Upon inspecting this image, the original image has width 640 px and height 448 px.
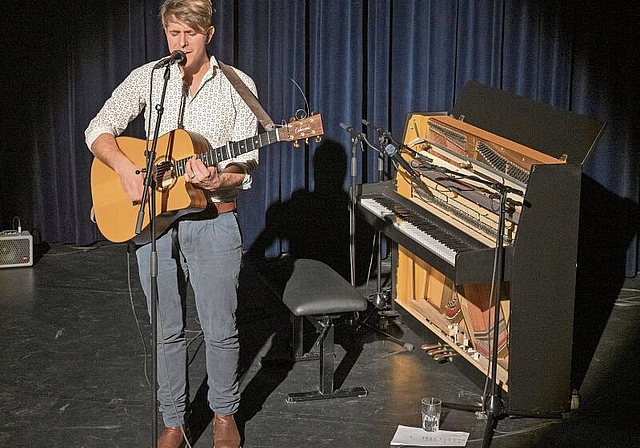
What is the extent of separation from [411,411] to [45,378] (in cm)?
170

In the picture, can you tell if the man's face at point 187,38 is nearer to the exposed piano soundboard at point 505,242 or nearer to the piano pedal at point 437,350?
the exposed piano soundboard at point 505,242

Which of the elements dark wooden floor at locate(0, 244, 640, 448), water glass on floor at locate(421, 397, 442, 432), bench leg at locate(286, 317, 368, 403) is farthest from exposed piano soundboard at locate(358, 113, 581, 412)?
bench leg at locate(286, 317, 368, 403)

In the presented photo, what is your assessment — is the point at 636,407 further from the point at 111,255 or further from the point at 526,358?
the point at 111,255

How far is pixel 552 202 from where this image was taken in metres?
4.22

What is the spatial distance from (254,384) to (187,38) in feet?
6.00

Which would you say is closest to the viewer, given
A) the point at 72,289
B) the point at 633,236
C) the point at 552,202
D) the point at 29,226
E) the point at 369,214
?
the point at 552,202

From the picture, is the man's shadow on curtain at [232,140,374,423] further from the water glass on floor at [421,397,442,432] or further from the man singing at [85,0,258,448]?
the man singing at [85,0,258,448]

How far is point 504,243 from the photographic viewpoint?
445 centimetres

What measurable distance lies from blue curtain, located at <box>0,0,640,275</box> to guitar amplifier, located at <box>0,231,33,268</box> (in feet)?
2.73

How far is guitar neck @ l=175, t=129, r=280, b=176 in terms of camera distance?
12.1 feet

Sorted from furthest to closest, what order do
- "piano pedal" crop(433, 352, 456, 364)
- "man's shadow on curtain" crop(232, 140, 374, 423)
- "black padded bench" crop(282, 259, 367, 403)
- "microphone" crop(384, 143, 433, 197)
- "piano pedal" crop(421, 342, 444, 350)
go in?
"man's shadow on curtain" crop(232, 140, 374, 423) → "piano pedal" crop(421, 342, 444, 350) → "piano pedal" crop(433, 352, 456, 364) → "black padded bench" crop(282, 259, 367, 403) → "microphone" crop(384, 143, 433, 197)

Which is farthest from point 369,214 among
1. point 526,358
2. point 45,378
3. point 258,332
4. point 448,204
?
point 45,378

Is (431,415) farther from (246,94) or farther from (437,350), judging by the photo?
(246,94)

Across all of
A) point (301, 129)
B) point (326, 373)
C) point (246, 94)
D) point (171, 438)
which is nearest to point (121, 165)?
point (246, 94)
